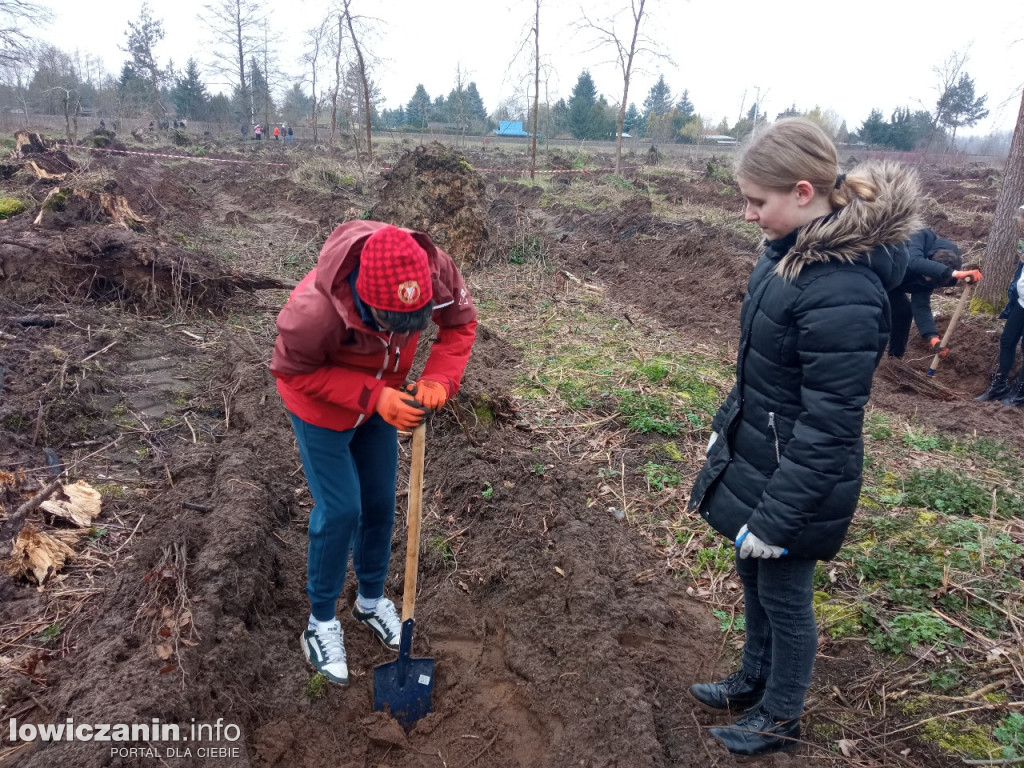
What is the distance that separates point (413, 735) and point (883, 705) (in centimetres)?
196

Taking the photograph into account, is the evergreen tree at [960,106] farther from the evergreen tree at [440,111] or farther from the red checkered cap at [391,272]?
the red checkered cap at [391,272]

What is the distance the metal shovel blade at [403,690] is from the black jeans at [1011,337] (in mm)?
6748

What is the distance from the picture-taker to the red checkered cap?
2051 millimetres

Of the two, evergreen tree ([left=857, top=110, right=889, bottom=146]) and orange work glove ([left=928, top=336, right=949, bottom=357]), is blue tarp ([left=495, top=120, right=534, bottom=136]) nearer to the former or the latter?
evergreen tree ([left=857, top=110, right=889, bottom=146])

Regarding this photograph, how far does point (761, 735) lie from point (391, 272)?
2.16 meters

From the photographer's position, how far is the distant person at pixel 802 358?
5.60 ft

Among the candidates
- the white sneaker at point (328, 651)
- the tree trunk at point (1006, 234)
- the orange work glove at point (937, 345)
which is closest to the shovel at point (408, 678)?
the white sneaker at point (328, 651)

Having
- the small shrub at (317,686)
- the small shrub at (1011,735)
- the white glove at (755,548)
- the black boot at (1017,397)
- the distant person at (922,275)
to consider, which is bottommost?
the small shrub at (317,686)

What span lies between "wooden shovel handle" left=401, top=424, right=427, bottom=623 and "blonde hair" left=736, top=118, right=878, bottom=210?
1.54m

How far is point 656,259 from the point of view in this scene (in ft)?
38.2

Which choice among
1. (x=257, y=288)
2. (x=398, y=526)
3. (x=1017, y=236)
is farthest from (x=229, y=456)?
(x=1017, y=236)

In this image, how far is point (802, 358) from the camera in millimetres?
1756

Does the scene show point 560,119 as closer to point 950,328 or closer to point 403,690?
point 950,328

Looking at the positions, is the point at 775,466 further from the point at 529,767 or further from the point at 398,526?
the point at 398,526
